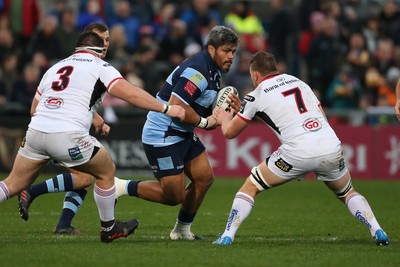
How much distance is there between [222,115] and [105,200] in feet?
5.58

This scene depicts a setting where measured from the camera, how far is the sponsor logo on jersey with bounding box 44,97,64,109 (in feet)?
33.1

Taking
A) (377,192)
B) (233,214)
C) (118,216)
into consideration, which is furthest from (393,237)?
(377,192)

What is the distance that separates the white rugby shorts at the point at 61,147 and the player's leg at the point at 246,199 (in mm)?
1683

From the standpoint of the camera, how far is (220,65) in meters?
11.5

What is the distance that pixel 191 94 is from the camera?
11.1m

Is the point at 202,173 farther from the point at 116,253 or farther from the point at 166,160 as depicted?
the point at 116,253

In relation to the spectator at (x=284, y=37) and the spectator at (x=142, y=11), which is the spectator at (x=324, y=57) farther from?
the spectator at (x=142, y=11)

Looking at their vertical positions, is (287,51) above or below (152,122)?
below

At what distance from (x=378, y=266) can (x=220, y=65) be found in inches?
134

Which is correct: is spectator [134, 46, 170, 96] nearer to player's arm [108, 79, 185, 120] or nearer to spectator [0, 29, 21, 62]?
spectator [0, 29, 21, 62]

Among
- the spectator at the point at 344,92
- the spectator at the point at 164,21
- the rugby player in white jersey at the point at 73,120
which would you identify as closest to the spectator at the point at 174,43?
the spectator at the point at 164,21

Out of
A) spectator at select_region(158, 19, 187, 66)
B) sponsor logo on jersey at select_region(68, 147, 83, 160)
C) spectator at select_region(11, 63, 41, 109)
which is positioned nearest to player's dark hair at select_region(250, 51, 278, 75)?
sponsor logo on jersey at select_region(68, 147, 83, 160)

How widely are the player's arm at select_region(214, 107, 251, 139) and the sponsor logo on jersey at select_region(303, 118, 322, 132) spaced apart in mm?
635

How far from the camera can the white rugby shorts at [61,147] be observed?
32.7ft
